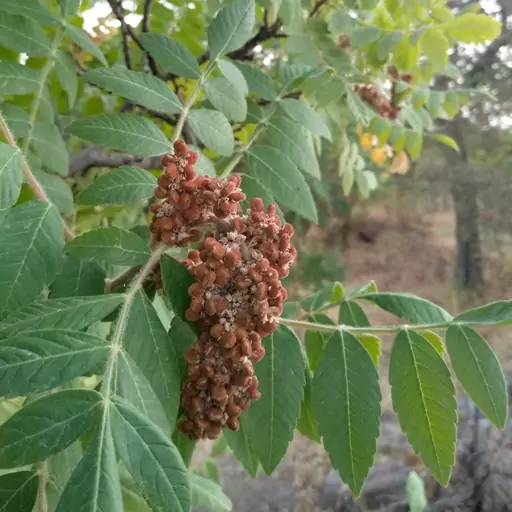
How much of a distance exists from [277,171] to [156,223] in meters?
0.24

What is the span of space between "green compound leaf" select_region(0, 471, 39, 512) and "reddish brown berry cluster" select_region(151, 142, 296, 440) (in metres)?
0.14

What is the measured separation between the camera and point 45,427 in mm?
411

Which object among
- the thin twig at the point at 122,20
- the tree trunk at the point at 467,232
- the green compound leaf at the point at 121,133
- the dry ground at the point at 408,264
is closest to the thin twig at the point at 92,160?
the thin twig at the point at 122,20

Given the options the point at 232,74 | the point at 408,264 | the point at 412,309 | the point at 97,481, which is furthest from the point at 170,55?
the point at 408,264

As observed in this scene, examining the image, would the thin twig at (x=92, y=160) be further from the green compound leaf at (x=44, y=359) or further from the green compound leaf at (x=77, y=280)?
the green compound leaf at (x=44, y=359)

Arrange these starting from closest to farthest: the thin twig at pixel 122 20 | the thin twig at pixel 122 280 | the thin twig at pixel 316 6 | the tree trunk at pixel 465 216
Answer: the thin twig at pixel 122 280
the thin twig at pixel 122 20
the thin twig at pixel 316 6
the tree trunk at pixel 465 216

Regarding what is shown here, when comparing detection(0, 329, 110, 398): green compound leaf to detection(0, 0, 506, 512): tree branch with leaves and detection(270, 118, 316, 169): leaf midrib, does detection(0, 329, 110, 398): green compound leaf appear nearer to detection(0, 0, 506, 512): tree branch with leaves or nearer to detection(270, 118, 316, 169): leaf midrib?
detection(0, 0, 506, 512): tree branch with leaves

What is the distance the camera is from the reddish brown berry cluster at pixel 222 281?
0.52m

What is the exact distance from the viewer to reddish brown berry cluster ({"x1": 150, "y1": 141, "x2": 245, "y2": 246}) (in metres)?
0.55

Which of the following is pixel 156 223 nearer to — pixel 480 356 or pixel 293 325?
pixel 293 325

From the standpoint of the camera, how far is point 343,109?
125 centimetres

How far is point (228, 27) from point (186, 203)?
0.30 metres

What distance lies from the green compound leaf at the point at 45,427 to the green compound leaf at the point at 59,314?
0.26 feet

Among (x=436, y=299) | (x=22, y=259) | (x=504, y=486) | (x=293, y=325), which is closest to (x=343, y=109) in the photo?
(x=293, y=325)
